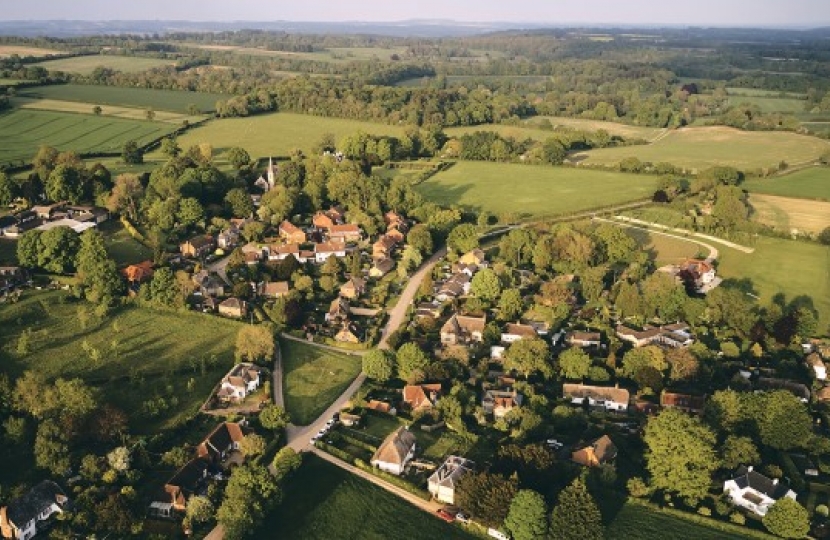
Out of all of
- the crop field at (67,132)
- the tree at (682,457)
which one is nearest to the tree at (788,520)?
the tree at (682,457)

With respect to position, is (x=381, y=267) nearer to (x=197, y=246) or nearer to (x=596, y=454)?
(x=197, y=246)

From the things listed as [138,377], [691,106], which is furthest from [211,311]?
[691,106]

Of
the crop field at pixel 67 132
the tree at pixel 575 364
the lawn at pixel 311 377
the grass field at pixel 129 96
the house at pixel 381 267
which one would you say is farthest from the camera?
the grass field at pixel 129 96

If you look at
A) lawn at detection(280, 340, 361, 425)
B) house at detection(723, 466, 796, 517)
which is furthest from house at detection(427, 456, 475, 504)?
house at detection(723, 466, 796, 517)

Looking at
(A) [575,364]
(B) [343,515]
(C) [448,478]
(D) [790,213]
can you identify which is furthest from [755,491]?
(D) [790,213]

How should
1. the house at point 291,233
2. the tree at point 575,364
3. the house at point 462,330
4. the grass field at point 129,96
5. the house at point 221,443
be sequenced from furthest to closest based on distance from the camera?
the grass field at point 129,96, the house at point 291,233, the house at point 462,330, the tree at point 575,364, the house at point 221,443

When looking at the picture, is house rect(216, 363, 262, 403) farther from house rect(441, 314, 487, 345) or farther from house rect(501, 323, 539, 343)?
house rect(501, 323, 539, 343)

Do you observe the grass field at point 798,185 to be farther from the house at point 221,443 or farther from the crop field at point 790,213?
the house at point 221,443

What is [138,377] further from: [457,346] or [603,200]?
[603,200]
